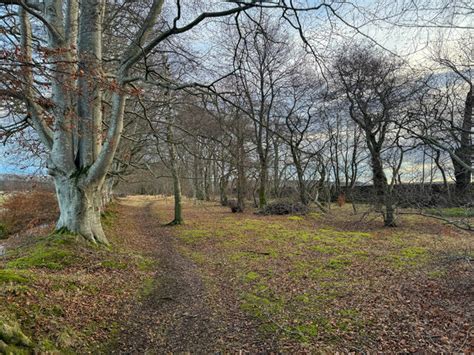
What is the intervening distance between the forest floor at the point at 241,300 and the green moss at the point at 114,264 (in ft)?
0.07

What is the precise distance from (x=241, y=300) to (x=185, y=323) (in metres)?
1.16

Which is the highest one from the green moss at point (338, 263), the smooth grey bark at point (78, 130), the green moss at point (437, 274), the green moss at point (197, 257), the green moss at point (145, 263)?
the smooth grey bark at point (78, 130)

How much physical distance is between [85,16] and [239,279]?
6866 millimetres

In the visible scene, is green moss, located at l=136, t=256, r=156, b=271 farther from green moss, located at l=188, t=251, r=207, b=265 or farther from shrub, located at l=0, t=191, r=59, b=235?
shrub, located at l=0, t=191, r=59, b=235

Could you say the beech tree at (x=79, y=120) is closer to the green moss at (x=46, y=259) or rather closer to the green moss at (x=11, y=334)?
the green moss at (x=46, y=259)

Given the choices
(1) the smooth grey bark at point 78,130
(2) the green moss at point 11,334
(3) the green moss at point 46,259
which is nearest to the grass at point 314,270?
(2) the green moss at point 11,334

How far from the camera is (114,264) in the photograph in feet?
20.0

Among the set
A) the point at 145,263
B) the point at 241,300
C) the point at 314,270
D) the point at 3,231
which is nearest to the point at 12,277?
the point at 145,263

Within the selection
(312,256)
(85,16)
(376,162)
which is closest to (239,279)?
(312,256)

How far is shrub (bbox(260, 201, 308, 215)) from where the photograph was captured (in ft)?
58.2

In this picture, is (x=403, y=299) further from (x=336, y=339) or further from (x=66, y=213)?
(x=66, y=213)

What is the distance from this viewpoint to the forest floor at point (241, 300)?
3.43 metres

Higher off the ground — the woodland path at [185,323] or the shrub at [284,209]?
the shrub at [284,209]

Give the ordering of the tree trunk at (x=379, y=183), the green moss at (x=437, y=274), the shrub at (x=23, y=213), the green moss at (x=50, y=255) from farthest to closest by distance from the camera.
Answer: the shrub at (x=23, y=213), the tree trunk at (x=379, y=183), the green moss at (x=437, y=274), the green moss at (x=50, y=255)
